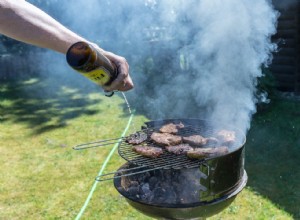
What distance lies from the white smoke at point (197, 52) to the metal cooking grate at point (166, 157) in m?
0.52

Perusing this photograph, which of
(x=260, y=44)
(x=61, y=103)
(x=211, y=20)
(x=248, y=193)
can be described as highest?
(x=211, y=20)

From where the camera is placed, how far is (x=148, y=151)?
105 inches

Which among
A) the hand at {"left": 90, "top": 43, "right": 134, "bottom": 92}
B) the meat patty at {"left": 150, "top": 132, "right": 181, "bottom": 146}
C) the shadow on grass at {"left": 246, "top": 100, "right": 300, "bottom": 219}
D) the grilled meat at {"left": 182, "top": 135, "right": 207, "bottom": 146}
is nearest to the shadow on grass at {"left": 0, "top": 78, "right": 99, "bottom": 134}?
the shadow on grass at {"left": 246, "top": 100, "right": 300, "bottom": 219}

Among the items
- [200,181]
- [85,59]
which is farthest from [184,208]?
[85,59]

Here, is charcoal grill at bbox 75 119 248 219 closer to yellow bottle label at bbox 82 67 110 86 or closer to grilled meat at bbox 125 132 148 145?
grilled meat at bbox 125 132 148 145

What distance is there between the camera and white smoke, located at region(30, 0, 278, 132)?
5445 millimetres

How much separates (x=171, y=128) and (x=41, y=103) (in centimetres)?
634

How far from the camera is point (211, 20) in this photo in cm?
584

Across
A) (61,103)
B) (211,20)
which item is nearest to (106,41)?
(61,103)

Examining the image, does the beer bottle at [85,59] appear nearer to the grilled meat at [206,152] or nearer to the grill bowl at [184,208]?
the grilled meat at [206,152]

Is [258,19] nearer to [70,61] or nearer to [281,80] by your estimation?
[281,80]

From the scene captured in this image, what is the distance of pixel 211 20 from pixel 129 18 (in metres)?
4.54

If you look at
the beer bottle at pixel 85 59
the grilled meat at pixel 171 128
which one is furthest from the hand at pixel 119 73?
the grilled meat at pixel 171 128

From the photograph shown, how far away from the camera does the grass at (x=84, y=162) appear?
4055 mm
